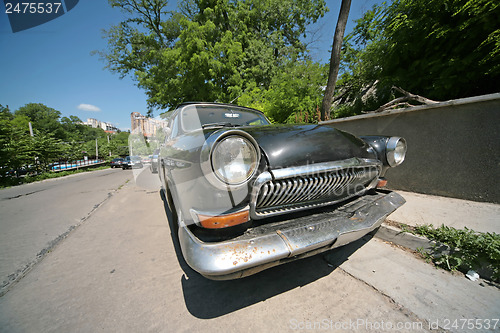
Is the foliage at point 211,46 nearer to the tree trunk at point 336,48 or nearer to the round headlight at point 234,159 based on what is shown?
the tree trunk at point 336,48

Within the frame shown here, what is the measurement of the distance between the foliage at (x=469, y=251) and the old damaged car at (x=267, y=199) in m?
0.66

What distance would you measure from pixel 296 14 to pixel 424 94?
56.3 ft

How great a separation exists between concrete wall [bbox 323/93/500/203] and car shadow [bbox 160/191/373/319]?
2417 millimetres

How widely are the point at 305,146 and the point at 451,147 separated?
302 centimetres

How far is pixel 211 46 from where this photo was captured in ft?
40.4

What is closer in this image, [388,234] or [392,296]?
[392,296]

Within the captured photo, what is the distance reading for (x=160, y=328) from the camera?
4.07 ft

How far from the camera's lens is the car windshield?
234 cm

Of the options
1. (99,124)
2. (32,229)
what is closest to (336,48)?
(32,229)

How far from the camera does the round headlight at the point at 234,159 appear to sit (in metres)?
1.15

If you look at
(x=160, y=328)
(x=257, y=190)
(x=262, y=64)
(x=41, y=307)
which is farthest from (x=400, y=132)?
(x=262, y=64)

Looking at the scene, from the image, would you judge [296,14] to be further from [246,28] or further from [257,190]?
[257,190]

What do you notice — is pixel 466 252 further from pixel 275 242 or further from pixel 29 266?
pixel 29 266

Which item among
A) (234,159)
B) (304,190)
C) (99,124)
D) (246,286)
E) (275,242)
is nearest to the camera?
(275,242)
